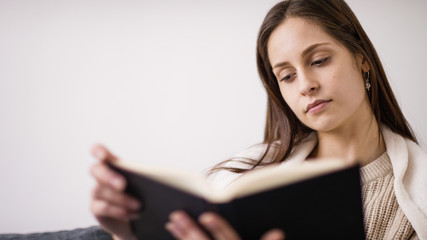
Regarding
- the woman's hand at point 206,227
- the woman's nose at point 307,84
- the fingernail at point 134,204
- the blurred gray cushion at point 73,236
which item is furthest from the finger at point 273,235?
the blurred gray cushion at point 73,236

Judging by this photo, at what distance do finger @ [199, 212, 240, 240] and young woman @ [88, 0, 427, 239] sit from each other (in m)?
0.63

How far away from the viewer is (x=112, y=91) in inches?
72.1

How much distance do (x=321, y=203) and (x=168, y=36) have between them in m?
1.49

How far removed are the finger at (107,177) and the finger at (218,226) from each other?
0.56ft

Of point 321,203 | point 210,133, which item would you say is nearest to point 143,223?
point 321,203

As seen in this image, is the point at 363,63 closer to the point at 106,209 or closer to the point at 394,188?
the point at 394,188

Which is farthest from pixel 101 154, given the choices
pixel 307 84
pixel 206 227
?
pixel 307 84

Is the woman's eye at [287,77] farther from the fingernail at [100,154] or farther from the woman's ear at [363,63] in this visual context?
the fingernail at [100,154]

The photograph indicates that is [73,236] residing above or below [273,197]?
below

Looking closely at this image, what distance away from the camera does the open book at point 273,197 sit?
0.45 metres

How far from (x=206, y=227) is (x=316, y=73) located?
0.69 m

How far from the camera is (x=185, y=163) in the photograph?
71.7 inches

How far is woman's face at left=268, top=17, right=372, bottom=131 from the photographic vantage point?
3.28ft

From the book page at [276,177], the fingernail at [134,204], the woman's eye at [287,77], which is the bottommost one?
the fingernail at [134,204]
